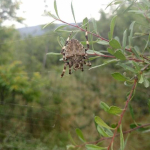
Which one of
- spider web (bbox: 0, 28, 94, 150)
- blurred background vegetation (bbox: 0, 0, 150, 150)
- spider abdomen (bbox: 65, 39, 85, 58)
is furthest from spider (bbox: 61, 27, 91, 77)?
blurred background vegetation (bbox: 0, 0, 150, 150)

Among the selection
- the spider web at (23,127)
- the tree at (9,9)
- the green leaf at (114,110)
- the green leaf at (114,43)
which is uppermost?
the tree at (9,9)

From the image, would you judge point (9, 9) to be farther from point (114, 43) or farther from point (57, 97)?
point (114, 43)

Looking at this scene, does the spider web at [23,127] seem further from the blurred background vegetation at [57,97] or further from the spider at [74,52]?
the spider at [74,52]

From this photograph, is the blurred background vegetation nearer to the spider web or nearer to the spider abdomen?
the spider web

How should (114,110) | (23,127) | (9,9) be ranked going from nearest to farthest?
(114,110) < (23,127) < (9,9)

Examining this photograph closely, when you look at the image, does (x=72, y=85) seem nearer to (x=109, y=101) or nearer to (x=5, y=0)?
(x=109, y=101)

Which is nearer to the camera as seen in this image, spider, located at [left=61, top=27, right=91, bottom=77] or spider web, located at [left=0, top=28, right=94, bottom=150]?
spider, located at [left=61, top=27, right=91, bottom=77]

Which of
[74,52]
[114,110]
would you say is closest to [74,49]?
[74,52]

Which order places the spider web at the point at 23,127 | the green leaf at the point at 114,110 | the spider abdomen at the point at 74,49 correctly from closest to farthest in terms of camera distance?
the green leaf at the point at 114,110
the spider abdomen at the point at 74,49
the spider web at the point at 23,127

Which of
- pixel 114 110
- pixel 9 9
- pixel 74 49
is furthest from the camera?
pixel 9 9

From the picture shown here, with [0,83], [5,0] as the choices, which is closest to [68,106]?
[0,83]

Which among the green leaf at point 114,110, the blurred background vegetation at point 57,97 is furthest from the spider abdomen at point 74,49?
the blurred background vegetation at point 57,97


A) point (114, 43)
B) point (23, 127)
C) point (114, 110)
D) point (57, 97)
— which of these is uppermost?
point (114, 43)

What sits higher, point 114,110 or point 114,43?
point 114,43
